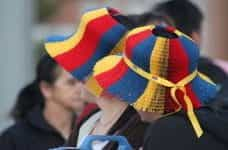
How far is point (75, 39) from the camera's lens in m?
3.96

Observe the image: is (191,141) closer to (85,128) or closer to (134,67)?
(134,67)

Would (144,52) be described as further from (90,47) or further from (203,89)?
(90,47)

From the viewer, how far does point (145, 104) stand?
3.34 m

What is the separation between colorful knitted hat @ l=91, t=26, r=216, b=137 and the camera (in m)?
3.33

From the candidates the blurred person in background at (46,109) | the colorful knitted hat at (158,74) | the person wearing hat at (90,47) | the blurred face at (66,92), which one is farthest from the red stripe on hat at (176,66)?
the blurred face at (66,92)

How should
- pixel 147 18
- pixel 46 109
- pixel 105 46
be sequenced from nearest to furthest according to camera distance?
pixel 105 46 → pixel 147 18 → pixel 46 109

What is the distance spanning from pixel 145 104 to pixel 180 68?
180 mm

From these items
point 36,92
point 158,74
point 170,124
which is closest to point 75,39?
point 158,74

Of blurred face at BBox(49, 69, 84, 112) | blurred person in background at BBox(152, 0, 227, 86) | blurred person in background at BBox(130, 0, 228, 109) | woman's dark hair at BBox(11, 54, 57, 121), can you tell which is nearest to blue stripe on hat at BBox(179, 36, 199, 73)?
blurred person in background at BBox(130, 0, 228, 109)

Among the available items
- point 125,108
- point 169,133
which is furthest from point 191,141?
point 125,108

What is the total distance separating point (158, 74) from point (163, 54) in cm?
7

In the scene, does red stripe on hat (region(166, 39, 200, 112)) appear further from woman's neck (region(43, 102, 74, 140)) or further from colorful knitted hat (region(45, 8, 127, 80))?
woman's neck (region(43, 102, 74, 140))

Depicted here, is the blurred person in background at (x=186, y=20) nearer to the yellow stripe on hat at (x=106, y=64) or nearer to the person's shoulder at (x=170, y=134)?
the yellow stripe on hat at (x=106, y=64)

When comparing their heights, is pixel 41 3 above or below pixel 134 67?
below
